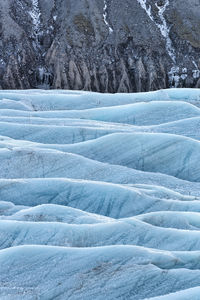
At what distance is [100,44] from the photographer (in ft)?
158

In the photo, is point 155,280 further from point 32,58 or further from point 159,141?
point 32,58

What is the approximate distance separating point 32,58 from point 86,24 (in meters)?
6.45

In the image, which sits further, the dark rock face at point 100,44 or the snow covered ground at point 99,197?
the dark rock face at point 100,44

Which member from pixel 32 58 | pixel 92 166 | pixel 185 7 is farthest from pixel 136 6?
pixel 92 166

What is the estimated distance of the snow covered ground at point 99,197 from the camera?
3527 mm

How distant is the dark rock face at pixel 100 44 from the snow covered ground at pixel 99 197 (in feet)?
123

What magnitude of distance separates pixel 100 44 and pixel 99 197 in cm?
4439

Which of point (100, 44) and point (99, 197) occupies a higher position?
point (100, 44)

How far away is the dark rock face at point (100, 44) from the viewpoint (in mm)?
45594

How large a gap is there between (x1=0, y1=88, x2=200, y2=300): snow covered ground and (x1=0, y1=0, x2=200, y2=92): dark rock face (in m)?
37.4

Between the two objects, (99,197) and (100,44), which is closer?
(99,197)

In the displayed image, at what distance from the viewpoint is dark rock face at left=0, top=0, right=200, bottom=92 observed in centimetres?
4559

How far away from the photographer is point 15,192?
16.9ft

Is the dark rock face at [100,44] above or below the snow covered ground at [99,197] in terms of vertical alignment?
above
